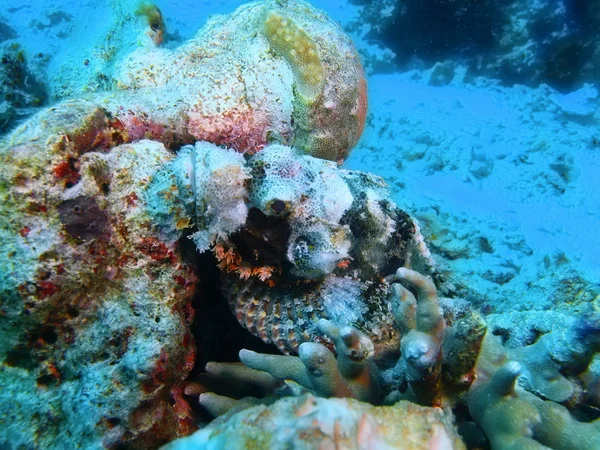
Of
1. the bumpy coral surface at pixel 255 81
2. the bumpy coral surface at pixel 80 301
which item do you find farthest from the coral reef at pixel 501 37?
the bumpy coral surface at pixel 80 301

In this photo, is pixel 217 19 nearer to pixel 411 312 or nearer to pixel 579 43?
pixel 411 312

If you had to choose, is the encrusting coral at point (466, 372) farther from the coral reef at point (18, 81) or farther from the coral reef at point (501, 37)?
the coral reef at point (501, 37)

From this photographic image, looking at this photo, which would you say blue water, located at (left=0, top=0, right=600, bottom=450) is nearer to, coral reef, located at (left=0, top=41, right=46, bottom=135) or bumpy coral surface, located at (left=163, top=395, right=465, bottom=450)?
coral reef, located at (left=0, top=41, right=46, bottom=135)

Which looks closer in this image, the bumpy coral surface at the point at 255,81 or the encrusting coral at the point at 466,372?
the encrusting coral at the point at 466,372

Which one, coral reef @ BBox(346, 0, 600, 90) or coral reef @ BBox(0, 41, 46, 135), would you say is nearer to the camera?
coral reef @ BBox(0, 41, 46, 135)

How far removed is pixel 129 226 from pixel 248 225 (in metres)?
0.72

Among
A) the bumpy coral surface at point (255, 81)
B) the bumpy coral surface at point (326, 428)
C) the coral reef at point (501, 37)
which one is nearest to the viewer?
the bumpy coral surface at point (326, 428)

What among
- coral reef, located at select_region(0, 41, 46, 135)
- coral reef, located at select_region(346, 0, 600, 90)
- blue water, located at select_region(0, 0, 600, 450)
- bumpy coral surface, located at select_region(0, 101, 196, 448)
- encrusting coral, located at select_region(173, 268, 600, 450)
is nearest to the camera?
encrusting coral, located at select_region(173, 268, 600, 450)

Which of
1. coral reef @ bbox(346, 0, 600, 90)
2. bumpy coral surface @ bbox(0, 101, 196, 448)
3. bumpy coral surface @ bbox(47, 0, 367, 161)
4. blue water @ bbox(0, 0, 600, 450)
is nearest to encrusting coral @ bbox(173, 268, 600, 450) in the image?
blue water @ bbox(0, 0, 600, 450)

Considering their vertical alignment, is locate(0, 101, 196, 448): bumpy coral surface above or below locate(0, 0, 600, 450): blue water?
below

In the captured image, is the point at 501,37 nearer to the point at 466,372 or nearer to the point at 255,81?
the point at 255,81

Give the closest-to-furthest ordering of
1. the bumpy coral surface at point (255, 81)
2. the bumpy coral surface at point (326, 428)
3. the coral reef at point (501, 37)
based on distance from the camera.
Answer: the bumpy coral surface at point (326, 428), the bumpy coral surface at point (255, 81), the coral reef at point (501, 37)

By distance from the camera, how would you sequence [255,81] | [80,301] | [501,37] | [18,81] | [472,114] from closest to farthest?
1. [80,301]
2. [255,81]
3. [18,81]
4. [472,114]
5. [501,37]

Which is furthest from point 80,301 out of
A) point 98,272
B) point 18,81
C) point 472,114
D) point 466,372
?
point 472,114
